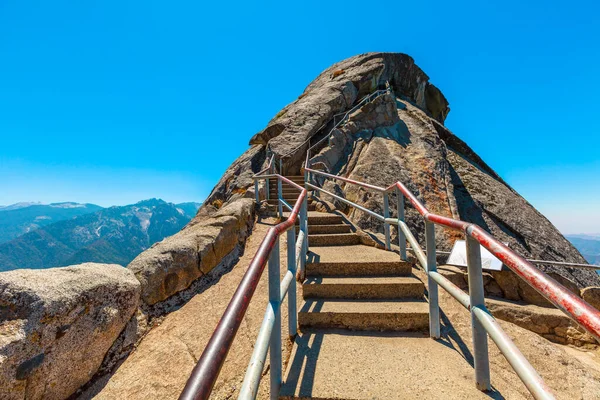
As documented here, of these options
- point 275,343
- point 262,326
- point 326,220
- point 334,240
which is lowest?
point 275,343

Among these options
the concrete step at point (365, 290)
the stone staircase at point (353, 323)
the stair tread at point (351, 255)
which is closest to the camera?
the stone staircase at point (353, 323)

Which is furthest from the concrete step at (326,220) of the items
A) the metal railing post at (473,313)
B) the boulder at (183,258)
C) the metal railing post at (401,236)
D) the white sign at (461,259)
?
the metal railing post at (473,313)

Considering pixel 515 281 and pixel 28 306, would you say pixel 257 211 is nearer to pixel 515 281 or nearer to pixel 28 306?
pixel 28 306

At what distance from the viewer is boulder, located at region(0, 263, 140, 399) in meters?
2.14

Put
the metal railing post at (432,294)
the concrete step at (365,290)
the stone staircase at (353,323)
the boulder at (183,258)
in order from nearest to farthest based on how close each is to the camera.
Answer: the stone staircase at (353,323) → the metal railing post at (432,294) → the concrete step at (365,290) → the boulder at (183,258)

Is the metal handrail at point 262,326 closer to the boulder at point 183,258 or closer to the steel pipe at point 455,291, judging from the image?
the steel pipe at point 455,291

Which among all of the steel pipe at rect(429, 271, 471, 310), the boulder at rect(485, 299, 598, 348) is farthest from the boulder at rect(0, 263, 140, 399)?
the boulder at rect(485, 299, 598, 348)

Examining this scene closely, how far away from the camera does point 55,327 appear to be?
2.40 m

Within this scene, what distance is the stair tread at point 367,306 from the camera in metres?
3.00

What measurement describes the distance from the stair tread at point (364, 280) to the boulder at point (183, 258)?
186 cm

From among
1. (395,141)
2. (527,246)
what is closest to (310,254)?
(527,246)

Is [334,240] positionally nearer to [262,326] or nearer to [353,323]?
[353,323]

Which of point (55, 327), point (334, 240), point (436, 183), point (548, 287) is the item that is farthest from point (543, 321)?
point (55, 327)

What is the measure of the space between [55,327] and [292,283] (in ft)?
7.09
